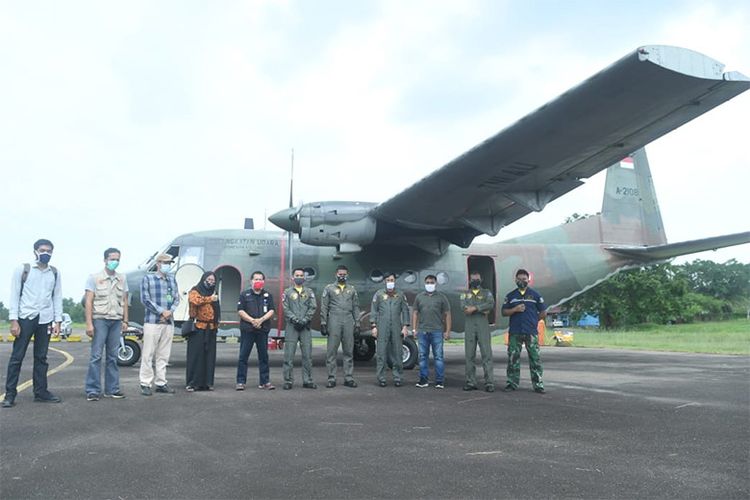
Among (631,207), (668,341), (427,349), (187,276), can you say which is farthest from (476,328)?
(668,341)

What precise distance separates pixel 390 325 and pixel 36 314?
5236 millimetres

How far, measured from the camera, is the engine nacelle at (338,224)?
11195 millimetres

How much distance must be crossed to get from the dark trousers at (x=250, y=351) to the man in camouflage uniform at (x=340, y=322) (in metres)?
1.04

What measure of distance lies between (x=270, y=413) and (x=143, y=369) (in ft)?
8.39

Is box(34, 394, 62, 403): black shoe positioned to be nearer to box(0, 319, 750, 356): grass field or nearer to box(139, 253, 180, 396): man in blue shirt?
box(139, 253, 180, 396): man in blue shirt

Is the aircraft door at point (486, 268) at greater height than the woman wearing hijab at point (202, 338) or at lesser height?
greater

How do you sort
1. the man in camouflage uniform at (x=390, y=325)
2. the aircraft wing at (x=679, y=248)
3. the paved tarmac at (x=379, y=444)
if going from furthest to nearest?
1. the aircraft wing at (x=679, y=248)
2. the man in camouflage uniform at (x=390, y=325)
3. the paved tarmac at (x=379, y=444)

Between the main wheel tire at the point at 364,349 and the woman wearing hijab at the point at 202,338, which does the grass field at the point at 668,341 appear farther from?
the woman wearing hijab at the point at 202,338

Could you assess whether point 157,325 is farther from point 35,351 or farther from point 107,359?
point 35,351

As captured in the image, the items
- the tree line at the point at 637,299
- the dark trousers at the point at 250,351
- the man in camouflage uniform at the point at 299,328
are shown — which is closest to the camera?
the dark trousers at the point at 250,351

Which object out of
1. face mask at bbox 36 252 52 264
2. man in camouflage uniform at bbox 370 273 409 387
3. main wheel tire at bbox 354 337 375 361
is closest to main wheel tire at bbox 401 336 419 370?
main wheel tire at bbox 354 337 375 361

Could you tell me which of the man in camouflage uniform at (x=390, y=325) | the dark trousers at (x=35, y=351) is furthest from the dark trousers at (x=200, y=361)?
the man in camouflage uniform at (x=390, y=325)

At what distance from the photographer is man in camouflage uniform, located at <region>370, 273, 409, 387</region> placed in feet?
29.8

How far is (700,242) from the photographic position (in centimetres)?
1325
